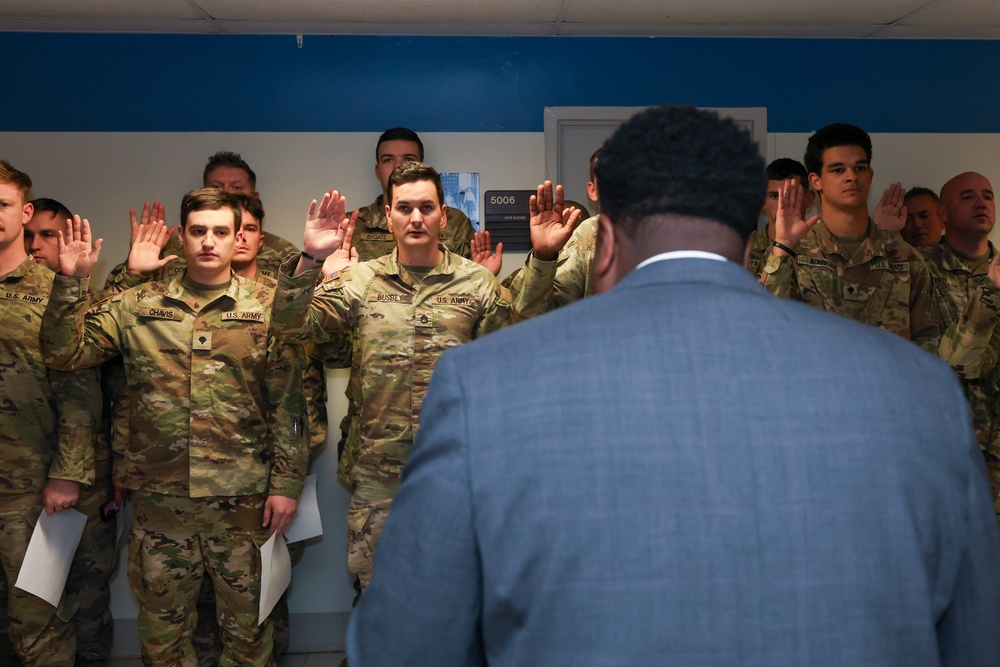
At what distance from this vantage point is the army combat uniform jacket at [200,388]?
3.25 meters

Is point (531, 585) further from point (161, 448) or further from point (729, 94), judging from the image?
point (729, 94)

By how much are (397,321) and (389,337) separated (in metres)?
0.07

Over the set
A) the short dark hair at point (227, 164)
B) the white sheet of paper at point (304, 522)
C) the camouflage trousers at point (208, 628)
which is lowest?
the camouflage trousers at point (208, 628)

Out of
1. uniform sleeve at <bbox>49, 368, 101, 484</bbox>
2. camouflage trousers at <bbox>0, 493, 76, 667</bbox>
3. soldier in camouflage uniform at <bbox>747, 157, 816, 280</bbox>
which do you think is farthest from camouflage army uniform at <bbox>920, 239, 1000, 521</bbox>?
camouflage trousers at <bbox>0, 493, 76, 667</bbox>

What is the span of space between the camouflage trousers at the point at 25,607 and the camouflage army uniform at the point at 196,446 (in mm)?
417

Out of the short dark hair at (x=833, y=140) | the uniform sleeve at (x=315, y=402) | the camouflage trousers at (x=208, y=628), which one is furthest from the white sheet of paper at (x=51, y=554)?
the short dark hair at (x=833, y=140)

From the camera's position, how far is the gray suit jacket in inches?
35.2

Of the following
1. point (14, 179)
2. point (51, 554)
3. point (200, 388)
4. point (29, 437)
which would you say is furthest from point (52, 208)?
point (51, 554)

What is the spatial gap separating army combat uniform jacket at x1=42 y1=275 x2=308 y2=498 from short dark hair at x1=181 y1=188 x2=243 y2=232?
282 mm

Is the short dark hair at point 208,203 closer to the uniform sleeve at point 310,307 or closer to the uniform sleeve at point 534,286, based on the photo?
the uniform sleeve at point 310,307

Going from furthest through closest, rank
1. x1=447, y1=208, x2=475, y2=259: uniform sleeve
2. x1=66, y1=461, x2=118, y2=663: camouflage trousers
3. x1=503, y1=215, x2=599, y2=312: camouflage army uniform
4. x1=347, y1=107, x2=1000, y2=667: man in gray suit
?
1. x1=447, y1=208, x2=475, y2=259: uniform sleeve
2. x1=66, y1=461, x2=118, y2=663: camouflage trousers
3. x1=503, y1=215, x2=599, y2=312: camouflage army uniform
4. x1=347, y1=107, x2=1000, y2=667: man in gray suit

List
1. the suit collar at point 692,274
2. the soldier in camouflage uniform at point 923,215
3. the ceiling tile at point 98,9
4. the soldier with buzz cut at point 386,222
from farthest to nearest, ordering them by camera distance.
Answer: the soldier in camouflage uniform at point 923,215 < the soldier with buzz cut at point 386,222 < the ceiling tile at point 98,9 < the suit collar at point 692,274

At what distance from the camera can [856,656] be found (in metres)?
0.90

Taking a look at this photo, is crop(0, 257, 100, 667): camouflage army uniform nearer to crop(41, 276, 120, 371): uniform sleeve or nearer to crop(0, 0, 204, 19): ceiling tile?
crop(41, 276, 120, 371): uniform sleeve
